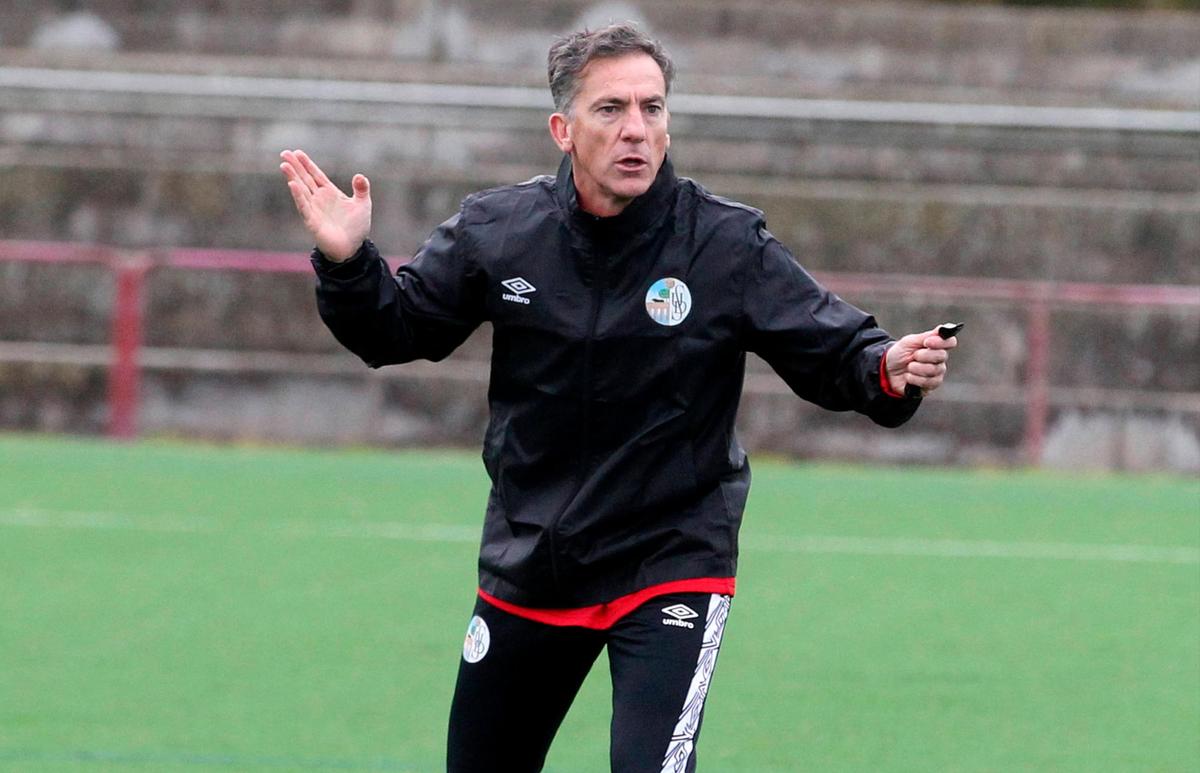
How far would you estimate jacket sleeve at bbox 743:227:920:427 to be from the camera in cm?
444

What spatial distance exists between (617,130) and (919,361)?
77 centimetres

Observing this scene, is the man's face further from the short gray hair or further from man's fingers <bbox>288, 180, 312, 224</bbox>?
man's fingers <bbox>288, 180, 312, 224</bbox>

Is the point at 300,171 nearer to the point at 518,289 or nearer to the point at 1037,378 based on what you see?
the point at 518,289

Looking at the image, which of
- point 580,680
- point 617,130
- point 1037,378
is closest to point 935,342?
point 617,130

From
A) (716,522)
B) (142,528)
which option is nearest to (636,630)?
(716,522)

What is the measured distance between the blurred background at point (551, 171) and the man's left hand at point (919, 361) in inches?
415

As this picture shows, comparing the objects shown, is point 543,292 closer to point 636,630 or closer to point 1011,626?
point 636,630

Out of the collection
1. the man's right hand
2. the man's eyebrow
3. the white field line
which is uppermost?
the man's eyebrow

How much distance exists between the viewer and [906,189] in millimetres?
16594

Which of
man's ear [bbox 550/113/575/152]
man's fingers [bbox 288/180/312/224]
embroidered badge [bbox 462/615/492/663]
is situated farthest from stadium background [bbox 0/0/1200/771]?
man's ear [bbox 550/113/575/152]

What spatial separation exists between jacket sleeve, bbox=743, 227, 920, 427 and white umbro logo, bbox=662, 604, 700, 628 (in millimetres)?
522

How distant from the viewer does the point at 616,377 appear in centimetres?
445

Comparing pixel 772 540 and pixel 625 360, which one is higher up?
pixel 625 360

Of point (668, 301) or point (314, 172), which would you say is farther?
point (314, 172)
